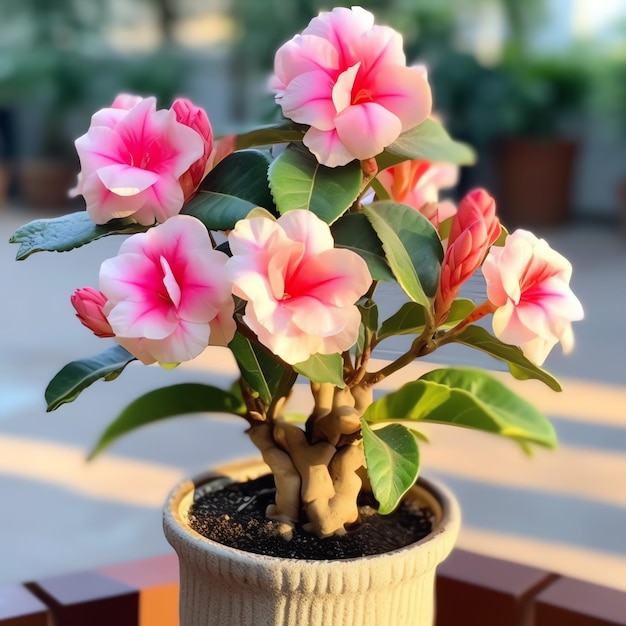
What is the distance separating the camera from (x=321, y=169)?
0.54 metres

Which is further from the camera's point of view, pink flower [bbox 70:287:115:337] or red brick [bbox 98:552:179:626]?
red brick [bbox 98:552:179:626]

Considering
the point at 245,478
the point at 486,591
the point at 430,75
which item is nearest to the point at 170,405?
the point at 245,478

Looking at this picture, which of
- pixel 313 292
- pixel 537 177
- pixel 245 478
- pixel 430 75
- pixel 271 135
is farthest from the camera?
pixel 537 177

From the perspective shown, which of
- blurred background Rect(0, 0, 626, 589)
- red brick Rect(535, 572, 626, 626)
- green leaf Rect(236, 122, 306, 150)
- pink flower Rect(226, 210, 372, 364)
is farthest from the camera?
blurred background Rect(0, 0, 626, 589)

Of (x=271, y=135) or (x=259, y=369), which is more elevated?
(x=271, y=135)

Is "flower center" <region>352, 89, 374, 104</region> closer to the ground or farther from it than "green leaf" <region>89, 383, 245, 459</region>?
farther from it

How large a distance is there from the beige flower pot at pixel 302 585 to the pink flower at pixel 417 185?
230 millimetres

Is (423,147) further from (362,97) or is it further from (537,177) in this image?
(537,177)

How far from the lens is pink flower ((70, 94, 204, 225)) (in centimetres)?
52

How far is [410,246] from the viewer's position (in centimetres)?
54

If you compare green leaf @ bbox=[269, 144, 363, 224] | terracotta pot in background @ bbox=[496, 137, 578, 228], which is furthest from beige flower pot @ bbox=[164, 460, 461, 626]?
terracotta pot in background @ bbox=[496, 137, 578, 228]

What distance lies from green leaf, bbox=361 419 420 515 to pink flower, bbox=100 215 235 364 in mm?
116

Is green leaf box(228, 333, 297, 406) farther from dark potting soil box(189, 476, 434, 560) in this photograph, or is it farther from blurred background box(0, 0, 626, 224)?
blurred background box(0, 0, 626, 224)

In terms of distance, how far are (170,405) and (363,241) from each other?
23cm
